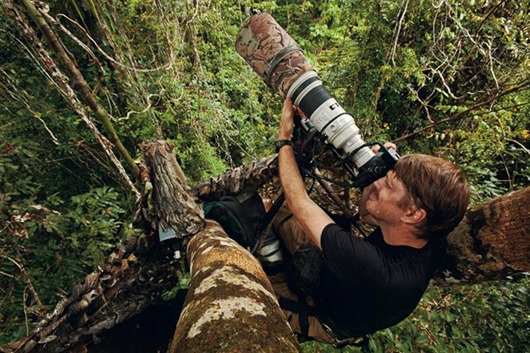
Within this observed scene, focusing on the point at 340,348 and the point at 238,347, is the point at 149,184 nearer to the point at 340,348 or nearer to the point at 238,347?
the point at 238,347

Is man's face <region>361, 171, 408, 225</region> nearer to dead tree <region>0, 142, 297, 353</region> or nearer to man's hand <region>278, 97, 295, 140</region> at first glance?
man's hand <region>278, 97, 295, 140</region>

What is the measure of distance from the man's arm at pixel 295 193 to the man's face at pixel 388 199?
284mm

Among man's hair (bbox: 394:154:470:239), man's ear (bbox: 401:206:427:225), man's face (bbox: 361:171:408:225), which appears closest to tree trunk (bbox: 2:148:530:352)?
man's hair (bbox: 394:154:470:239)

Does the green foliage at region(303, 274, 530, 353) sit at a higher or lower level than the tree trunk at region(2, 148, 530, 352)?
lower

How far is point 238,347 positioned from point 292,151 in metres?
1.41

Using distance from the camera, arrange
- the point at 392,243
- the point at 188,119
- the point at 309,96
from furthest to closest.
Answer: the point at 188,119 < the point at 309,96 < the point at 392,243

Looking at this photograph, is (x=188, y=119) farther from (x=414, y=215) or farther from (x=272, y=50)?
(x=414, y=215)

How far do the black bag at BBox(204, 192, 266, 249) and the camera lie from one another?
2.40ft

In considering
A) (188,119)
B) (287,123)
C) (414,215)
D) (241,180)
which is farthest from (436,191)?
(188,119)

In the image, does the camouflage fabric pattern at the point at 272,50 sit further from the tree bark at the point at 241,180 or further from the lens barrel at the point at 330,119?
the tree bark at the point at 241,180

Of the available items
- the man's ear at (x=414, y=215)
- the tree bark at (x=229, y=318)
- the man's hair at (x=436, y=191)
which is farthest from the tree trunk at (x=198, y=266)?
the man's ear at (x=414, y=215)

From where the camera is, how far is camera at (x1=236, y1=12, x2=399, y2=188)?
5.17ft

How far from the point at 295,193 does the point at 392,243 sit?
634mm

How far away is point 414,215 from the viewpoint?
1.43 metres
